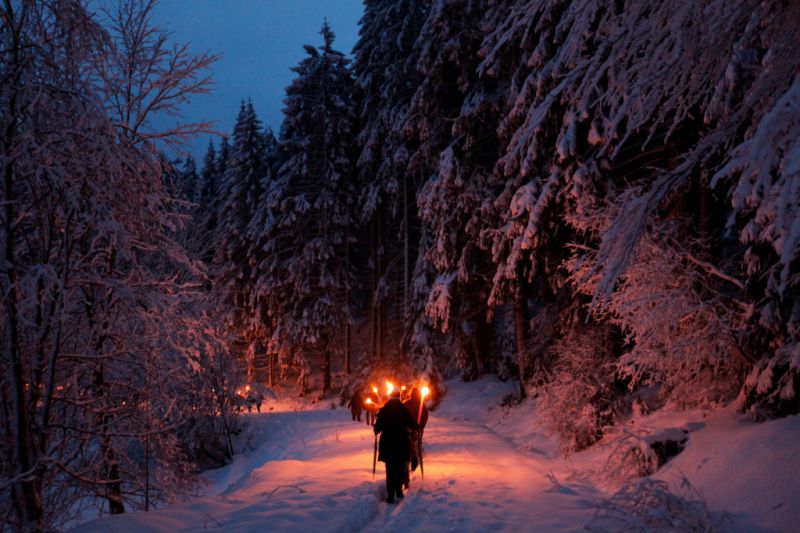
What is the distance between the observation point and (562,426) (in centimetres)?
1245

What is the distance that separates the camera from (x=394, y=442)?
8.41 meters

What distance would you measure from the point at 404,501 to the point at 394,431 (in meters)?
1.07

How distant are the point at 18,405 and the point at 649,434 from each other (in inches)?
356

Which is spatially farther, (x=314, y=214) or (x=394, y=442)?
(x=314, y=214)

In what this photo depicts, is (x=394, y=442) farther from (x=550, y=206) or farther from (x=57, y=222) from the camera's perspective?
(x=550, y=206)

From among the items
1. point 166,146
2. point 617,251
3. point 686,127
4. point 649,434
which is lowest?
point 649,434

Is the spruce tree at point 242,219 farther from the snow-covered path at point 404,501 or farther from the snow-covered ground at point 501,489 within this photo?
the snow-covered ground at point 501,489

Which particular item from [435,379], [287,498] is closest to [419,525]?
[287,498]

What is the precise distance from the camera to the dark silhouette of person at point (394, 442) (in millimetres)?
8227

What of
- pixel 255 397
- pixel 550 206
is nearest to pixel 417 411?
pixel 550 206

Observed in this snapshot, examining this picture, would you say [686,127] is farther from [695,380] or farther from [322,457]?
[322,457]

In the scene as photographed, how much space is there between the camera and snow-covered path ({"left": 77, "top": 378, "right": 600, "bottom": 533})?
6168 mm

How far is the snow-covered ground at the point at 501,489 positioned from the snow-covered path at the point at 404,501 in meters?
0.02

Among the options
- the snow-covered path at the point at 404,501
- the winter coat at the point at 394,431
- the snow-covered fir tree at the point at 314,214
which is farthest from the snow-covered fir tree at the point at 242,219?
the winter coat at the point at 394,431
